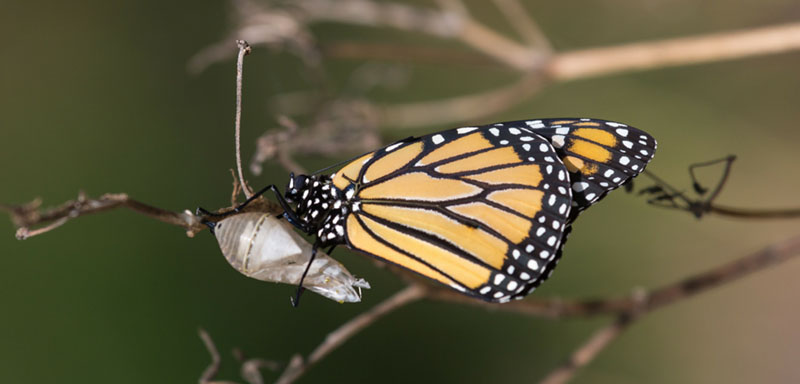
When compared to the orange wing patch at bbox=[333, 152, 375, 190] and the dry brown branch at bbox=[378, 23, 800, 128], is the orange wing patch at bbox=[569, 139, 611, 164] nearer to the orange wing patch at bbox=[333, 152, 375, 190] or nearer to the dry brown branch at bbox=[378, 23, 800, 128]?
the orange wing patch at bbox=[333, 152, 375, 190]

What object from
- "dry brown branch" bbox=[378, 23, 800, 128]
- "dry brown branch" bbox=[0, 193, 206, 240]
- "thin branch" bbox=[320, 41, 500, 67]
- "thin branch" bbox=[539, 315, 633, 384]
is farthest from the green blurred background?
"dry brown branch" bbox=[0, 193, 206, 240]

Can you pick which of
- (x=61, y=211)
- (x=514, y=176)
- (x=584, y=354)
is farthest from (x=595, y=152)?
(x=61, y=211)

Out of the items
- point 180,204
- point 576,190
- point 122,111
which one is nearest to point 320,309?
point 180,204

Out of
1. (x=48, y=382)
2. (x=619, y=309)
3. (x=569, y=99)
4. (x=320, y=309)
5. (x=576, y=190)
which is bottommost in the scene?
(x=619, y=309)

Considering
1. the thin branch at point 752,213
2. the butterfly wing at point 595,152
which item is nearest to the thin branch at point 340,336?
the butterfly wing at point 595,152

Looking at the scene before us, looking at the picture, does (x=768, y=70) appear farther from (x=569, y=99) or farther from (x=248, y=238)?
(x=248, y=238)

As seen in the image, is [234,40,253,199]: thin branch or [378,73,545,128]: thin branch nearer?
[234,40,253,199]: thin branch

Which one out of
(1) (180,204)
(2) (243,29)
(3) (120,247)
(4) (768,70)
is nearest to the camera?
(2) (243,29)

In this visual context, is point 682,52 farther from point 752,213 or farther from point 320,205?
point 320,205
